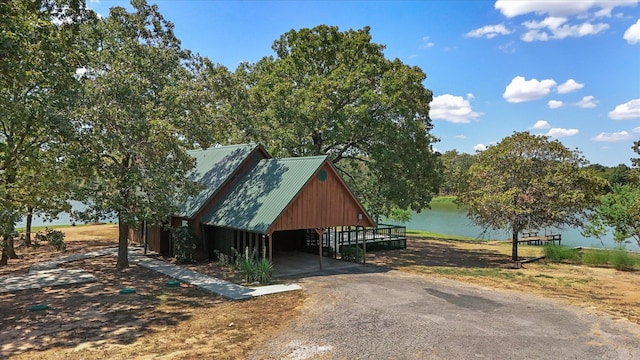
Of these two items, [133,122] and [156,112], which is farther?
[156,112]

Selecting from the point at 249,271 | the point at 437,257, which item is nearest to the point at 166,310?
the point at 249,271

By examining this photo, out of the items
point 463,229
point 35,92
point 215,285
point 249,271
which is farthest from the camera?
point 463,229

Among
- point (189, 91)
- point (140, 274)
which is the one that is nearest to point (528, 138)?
point (189, 91)

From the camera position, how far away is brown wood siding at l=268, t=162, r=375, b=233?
1630 centimetres

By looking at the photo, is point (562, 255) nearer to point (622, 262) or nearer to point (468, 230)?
point (622, 262)

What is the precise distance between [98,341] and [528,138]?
20.7 meters

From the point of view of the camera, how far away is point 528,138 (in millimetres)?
21922

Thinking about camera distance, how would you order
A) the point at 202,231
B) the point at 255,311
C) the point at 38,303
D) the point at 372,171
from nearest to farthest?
the point at 255,311, the point at 38,303, the point at 202,231, the point at 372,171

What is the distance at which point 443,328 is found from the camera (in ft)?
32.3

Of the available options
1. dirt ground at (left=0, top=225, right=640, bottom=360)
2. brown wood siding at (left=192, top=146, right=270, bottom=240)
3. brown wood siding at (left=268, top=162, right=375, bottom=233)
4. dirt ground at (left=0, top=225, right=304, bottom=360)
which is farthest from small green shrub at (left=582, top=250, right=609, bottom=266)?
dirt ground at (left=0, top=225, right=304, bottom=360)

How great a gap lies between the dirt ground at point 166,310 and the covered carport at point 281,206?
1867 millimetres

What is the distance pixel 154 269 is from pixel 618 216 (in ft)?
73.7

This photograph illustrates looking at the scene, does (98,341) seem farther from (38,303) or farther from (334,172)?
(334,172)

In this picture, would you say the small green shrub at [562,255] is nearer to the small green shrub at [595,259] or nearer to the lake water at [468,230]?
the small green shrub at [595,259]
